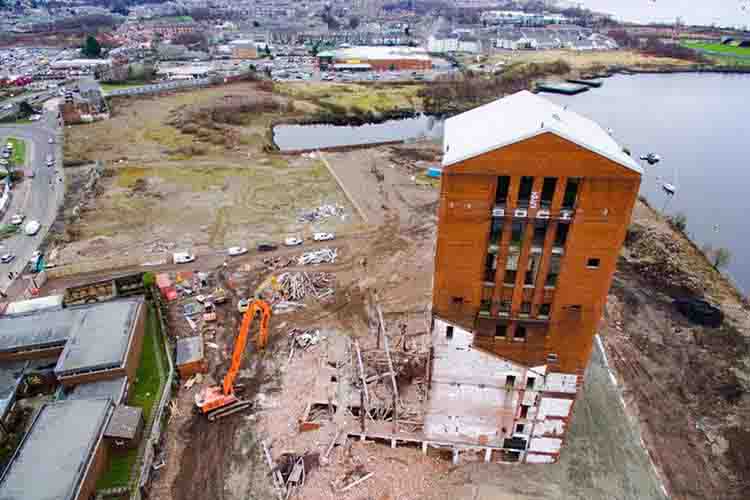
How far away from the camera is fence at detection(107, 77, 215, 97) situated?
114m

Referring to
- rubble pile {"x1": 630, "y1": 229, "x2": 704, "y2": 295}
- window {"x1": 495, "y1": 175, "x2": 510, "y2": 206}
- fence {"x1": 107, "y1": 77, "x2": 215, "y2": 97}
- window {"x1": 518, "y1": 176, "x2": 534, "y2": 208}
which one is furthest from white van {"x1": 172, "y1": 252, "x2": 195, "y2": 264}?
fence {"x1": 107, "y1": 77, "x2": 215, "y2": 97}

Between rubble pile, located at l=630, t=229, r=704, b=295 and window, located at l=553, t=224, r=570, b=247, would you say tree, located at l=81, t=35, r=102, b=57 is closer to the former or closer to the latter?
rubble pile, located at l=630, t=229, r=704, b=295

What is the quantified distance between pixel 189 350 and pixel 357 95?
97463mm

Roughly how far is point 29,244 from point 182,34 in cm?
17766

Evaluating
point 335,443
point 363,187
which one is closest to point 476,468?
point 335,443

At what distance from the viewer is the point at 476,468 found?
28203mm

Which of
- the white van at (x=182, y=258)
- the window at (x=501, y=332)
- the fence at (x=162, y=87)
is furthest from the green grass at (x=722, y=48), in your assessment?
the window at (x=501, y=332)

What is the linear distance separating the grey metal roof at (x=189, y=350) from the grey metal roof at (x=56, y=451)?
6.24 meters

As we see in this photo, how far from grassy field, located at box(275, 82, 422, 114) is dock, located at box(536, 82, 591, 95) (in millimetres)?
35849

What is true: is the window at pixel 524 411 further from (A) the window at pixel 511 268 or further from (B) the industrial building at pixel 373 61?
(B) the industrial building at pixel 373 61

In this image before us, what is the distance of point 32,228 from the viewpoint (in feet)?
180

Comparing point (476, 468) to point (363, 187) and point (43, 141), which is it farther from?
point (43, 141)

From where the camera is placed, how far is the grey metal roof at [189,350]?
3506cm

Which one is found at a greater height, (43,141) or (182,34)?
(182,34)
